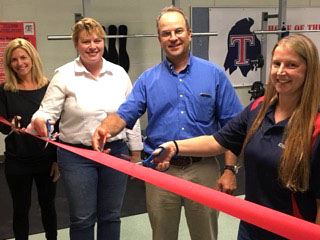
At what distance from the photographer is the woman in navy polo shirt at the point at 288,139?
1226 millimetres

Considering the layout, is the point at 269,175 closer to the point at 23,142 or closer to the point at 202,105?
the point at 202,105

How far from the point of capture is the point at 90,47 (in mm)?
2162

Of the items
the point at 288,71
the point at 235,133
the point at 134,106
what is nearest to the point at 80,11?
the point at 134,106

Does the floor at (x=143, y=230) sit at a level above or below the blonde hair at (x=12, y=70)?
below

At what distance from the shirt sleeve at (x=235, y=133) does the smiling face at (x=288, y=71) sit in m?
0.26

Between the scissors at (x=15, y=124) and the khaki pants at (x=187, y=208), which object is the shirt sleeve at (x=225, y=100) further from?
the scissors at (x=15, y=124)

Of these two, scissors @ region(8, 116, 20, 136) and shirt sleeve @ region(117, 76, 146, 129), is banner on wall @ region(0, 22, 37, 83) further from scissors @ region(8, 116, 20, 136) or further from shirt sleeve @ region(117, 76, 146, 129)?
shirt sleeve @ region(117, 76, 146, 129)

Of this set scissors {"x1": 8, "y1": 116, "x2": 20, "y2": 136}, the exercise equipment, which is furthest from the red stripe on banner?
the exercise equipment

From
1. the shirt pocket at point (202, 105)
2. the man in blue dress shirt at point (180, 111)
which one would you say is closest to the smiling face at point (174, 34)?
the man in blue dress shirt at point (180, 111)

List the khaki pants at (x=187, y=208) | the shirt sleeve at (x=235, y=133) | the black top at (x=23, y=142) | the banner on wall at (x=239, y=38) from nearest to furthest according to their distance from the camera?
the shirt sleeve at (x=235, y=133)
the khaki pants at (x=187, y=208)
the black top at (x=23, y=142)
the banner on wall at (x=239, y=38)

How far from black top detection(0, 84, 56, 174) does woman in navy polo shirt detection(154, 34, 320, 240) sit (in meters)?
1.48

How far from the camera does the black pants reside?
2461 millimetres

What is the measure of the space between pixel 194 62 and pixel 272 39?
4.39 m

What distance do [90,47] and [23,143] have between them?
0.78m
